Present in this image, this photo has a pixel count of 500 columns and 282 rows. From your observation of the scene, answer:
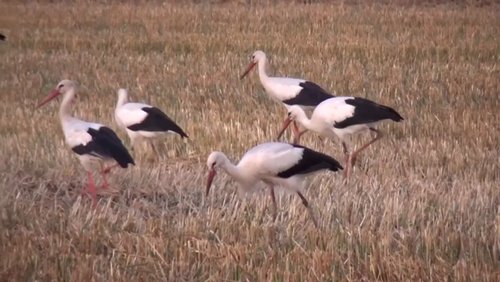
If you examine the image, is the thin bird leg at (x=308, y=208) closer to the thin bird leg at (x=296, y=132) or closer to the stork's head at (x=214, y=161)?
the stork's head at (x=214, y=161)

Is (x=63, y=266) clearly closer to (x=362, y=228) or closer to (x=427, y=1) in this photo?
(x=362, y=228)

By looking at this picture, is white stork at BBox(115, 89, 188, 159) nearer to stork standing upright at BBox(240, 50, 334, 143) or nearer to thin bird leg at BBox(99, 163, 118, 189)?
thin bird leg at BBox(99, 163, 118, 189)

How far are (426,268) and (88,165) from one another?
304 cm

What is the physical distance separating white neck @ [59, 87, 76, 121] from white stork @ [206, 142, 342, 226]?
175 centimetres

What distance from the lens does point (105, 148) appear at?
699 centimetres

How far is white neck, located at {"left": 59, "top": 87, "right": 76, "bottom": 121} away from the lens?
787 centimetres

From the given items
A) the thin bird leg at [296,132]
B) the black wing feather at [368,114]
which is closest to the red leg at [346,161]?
the black wing feather at [368,114]

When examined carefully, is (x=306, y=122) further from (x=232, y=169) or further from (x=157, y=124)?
(x=232, y=169)

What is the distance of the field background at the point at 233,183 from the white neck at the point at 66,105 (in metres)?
0.32

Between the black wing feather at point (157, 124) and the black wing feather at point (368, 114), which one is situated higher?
the black wing feather at point (368, 114)

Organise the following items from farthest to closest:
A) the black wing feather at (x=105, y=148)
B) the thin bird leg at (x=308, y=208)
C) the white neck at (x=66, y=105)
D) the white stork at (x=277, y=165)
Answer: the white neck at (x=66, y=105) < the black wing feather at (x=105, y=148) < the white stork at (x=277, y=165) < the thin bird leg at (x=308, y=208)

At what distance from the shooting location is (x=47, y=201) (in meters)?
6.71

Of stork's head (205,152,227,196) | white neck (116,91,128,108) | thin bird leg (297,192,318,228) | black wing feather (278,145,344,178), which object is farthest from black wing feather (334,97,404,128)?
white neck (116,91,128,108)

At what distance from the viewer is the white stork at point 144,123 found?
8.16m
